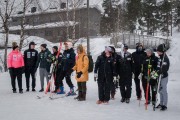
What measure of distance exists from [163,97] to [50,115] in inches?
131

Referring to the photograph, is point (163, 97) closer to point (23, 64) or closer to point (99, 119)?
point (99, 119)

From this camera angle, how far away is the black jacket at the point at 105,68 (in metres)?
9.77

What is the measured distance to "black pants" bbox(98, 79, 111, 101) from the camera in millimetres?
9695

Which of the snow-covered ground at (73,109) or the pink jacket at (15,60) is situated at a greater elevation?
the pink jacket at (15,60)

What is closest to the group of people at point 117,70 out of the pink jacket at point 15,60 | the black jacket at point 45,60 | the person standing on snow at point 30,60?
the pink jacket at point 15,60

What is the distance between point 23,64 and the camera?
1197 centimetres

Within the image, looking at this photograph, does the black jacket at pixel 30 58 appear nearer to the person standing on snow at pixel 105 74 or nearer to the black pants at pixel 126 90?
the person standing on snow at pixel 105 74

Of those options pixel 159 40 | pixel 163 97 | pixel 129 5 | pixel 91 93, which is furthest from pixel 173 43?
pixel 163 97

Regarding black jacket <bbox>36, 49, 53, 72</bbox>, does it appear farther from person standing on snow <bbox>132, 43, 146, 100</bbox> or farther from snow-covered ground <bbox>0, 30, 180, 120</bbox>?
Answer: person standing on snow <bbox>132, 43, 146, 100</bbox>

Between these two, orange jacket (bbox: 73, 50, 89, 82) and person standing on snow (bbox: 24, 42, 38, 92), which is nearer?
orange jacket (bbox: 73, 50, 89, 82)

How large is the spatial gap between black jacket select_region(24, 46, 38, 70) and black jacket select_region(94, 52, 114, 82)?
3363 mm

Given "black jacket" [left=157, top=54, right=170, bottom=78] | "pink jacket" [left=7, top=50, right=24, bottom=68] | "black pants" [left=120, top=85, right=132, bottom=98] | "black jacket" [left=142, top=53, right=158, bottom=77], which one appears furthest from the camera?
"pink jacket" [left=7, top=50, right=24, bottom=68]

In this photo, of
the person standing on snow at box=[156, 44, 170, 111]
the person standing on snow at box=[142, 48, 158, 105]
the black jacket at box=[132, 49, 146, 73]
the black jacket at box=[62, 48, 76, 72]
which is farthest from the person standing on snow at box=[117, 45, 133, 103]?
the black jacket at box=[62, 48, 76, 72]

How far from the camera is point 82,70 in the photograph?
400 inches
